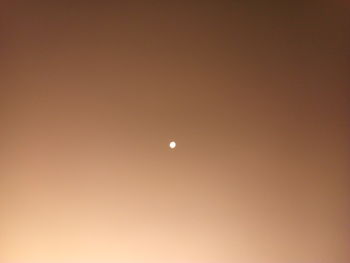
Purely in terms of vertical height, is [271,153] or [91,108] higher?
A: [91,108]

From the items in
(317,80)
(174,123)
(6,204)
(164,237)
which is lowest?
(164,237)

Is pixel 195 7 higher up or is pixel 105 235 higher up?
pixel 195 7

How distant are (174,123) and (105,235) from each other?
0.54 metres

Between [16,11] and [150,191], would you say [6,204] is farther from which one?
[16,11]

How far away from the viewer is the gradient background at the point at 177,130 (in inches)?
68.2

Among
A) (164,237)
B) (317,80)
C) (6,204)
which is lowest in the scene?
(164,237)

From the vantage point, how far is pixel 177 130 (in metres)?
1.75

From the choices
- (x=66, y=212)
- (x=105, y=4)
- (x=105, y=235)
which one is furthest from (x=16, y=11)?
(x=105, y=235)

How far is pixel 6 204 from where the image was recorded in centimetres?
172

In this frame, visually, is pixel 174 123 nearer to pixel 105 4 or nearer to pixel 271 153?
pixel 271 153

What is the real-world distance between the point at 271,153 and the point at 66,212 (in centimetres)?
88

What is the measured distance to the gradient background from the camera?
1.73m

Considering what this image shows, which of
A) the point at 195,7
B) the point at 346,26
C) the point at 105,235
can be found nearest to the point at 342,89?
the point at 346,26

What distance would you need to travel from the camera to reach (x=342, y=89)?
1.76 metres
